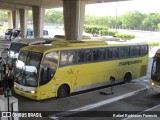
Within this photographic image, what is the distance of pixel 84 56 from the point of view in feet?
47.7

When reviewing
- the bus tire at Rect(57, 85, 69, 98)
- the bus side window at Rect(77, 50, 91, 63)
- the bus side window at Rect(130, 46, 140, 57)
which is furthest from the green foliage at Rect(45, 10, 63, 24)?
the bus tire at Rect(57, 85, 69, 98)

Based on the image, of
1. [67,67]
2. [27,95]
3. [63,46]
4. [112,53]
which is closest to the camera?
[27,95]

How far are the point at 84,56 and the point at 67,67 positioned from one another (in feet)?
4.58

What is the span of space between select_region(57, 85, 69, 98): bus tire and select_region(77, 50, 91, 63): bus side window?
5.10 feet

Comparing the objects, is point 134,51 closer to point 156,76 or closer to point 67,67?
point 156,76

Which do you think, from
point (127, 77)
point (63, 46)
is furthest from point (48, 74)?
point (127, 77)

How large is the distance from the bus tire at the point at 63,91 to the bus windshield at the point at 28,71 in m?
1.39

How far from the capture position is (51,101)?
1293 cm

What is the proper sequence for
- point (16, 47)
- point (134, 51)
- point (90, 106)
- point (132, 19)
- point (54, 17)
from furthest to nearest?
point (54, 17), point (132, 19), point (16, 47), point (134, 51), point (90, 106)

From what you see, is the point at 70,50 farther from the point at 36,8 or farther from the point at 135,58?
the point at 36,8

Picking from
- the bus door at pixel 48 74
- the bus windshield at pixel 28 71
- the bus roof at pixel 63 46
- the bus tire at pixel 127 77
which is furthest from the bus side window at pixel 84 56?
the bus tire at pixel 127 77

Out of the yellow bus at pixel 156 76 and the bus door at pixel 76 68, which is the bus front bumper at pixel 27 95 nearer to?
the bus door at pixel 76 68

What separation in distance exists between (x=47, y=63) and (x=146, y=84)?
23.7 feet

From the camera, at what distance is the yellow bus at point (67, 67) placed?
12583mm
